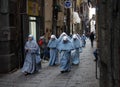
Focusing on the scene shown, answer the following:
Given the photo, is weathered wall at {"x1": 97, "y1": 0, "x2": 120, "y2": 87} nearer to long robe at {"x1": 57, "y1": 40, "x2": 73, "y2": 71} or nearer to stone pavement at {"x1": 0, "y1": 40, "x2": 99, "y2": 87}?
stone pavement at {"x1": 0, "y1": 40, "x2": 99, "y2": 87}

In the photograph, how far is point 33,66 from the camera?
18.9 meters

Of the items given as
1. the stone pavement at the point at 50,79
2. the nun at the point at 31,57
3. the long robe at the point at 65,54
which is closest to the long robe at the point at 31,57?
the nun at the point at 31,57

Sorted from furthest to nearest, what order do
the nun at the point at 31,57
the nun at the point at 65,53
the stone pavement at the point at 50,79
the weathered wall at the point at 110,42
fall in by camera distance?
1. the nun at the point at 65,53
2. the nun at the point at 31,57
3. the stone pavement at the point at 50,79
4. the weathered wall at the point at 110,42

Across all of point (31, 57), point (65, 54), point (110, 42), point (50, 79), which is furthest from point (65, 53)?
point (110, 42)

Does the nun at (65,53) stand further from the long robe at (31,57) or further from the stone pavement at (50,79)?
the long robe at (31,57)

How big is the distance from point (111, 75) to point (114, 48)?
59 cm

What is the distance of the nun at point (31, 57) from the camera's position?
736 inches

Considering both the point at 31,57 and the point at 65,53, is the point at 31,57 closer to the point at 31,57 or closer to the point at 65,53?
the point at 31,57

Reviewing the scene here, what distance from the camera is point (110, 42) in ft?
23.7

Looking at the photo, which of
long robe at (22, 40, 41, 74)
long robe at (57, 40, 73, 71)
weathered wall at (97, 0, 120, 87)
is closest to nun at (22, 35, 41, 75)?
long robe at (22, 40, 41, 74)

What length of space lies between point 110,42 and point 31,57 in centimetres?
1187

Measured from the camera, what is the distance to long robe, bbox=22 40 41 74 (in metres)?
18.7

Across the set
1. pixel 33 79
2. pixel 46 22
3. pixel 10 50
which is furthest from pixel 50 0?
pixel 33 79

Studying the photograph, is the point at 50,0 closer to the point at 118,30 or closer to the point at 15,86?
the point at 15,86
